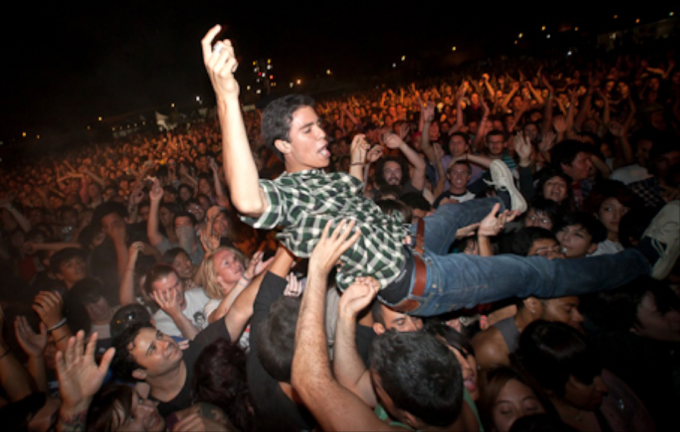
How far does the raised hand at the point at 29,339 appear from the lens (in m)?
2.74

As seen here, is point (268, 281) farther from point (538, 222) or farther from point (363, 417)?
point (538, 222)

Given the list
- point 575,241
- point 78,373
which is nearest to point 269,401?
point 78,373

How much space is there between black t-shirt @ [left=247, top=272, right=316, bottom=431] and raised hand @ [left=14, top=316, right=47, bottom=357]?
187 centimetres

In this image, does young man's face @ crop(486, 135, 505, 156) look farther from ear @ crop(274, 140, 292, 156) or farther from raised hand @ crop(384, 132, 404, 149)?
ear @ crop(274, 140, 292, 156)

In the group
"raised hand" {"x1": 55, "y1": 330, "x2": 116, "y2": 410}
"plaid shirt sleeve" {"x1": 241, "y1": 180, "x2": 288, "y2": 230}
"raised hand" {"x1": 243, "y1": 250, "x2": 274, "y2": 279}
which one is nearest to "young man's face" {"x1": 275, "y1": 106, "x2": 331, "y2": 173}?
"plaid shirt sleeve" {"x1": 241, "y1": 180, "x2": 288, "y2": 230}

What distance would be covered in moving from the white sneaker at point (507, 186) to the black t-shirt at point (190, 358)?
9.66 feet

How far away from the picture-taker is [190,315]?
12.0 ft

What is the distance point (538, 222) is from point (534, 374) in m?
2.05

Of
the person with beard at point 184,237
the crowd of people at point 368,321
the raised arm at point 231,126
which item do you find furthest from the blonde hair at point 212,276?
the raised arm at point 231,126

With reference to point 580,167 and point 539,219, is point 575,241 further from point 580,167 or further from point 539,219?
point 580,167

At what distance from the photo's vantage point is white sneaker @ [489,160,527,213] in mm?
3246

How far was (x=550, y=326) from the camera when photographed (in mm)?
2191

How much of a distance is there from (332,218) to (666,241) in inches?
112

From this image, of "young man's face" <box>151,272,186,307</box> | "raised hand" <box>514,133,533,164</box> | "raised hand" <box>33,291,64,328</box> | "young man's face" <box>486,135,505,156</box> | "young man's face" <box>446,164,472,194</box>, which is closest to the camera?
"raised hand" <box>33,291,64,328</box>
